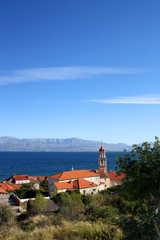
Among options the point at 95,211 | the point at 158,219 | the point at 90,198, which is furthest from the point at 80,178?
the point at 158,219

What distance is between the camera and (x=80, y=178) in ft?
186

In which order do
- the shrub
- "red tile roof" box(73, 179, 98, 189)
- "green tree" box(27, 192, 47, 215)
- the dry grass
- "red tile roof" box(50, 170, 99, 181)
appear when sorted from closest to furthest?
the dry grass → the shrub → "green tree" box(27, 192, 47, 215) → "red tile roof" box(73, 179, 98, 189) → "red tile roof" box(50, 170, 99, 181)

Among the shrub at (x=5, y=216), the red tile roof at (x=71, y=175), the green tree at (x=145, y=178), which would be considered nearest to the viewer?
the green tree at (x=145, y=178)

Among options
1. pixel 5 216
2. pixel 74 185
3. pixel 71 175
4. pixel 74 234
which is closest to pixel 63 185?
pixel 74 185

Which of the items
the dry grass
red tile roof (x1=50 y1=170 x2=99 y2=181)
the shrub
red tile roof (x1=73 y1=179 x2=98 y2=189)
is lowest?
red tile roof (x1=73 y1=179 x2=98 y2=189)

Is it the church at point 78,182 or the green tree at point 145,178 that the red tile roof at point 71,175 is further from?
the green tree at point 145,178

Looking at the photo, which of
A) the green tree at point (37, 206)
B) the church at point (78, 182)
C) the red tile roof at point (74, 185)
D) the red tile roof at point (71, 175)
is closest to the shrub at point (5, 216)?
the green tree at point (37, 206)

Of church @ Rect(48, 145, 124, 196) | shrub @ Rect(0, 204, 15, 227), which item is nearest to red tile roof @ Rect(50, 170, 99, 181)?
church @ Rect(48, 145, 124, 196)

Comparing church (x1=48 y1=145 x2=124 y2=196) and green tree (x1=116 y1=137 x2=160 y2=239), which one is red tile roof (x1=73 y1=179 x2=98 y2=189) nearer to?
church (x1=48 y1=145 x2=124 y2=196)

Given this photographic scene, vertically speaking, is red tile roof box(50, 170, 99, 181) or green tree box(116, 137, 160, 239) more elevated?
green tree box(116, 137, 160, 239)

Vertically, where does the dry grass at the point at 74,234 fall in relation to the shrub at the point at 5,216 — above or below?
above

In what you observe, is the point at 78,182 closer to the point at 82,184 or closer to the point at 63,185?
the point at 82,184

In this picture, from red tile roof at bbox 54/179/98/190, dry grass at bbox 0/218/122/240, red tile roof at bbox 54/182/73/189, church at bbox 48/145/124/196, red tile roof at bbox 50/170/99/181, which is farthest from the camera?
red tile roof at bbox 50/170/99/181

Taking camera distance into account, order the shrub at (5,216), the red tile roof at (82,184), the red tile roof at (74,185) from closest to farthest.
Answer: the shrub at (5,216) → the red tile roof at (74,185) → the red tile roof at (82,184)
